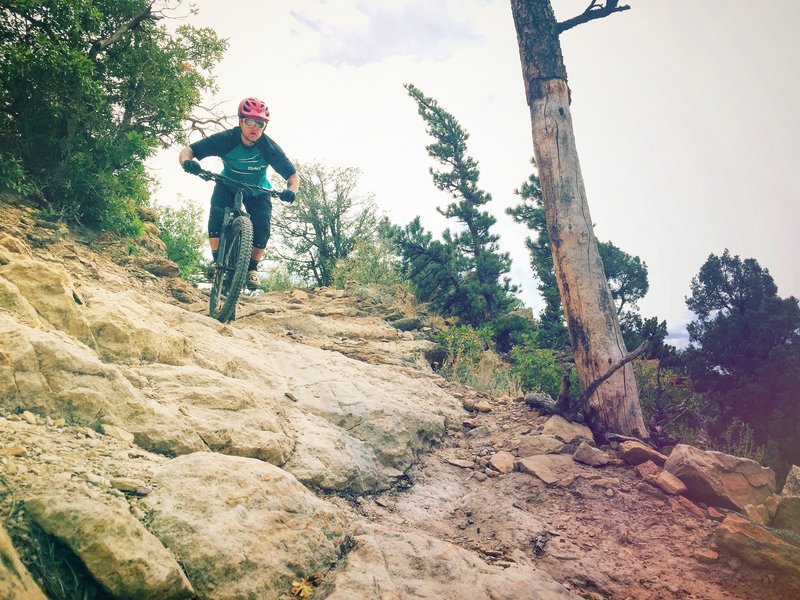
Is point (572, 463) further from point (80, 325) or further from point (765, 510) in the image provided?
point (80, 325)

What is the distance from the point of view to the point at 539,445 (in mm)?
4328

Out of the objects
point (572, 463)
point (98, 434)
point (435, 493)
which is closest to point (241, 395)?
point (98, 434)

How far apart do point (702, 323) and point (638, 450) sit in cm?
1678

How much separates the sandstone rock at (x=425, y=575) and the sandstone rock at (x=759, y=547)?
4.14 feet

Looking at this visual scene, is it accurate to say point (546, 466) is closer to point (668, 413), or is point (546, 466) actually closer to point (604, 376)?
point (604, 376)

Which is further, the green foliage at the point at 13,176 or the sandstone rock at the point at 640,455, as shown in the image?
the green foliage at the point at 13,176

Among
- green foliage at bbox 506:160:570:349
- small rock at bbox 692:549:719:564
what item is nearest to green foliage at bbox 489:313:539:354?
green foliage at bbox 506:160:570:349

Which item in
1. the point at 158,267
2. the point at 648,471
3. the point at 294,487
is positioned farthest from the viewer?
the point at 158,267

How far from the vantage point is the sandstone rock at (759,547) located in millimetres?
2490

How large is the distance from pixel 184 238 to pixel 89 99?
8.70 meters

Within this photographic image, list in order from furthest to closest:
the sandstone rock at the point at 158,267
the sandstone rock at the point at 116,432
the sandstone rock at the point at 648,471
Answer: the sandstone rock at the point at 158,267 < the sandstone rock at the point at 648,471 < the sandstone rock at the point at 116,432

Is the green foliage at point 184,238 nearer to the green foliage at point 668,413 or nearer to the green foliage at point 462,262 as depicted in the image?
the green foliage at point 462,262

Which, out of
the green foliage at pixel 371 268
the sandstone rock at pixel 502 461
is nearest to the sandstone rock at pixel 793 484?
the sandstone rock at pixel 502 461

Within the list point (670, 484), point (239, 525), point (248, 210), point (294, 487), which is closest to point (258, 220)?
point (248, 210)
